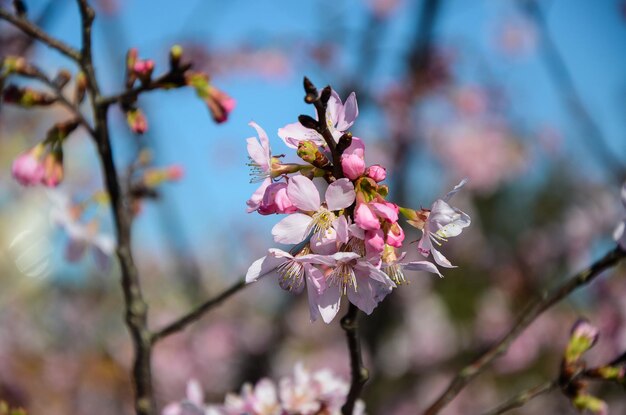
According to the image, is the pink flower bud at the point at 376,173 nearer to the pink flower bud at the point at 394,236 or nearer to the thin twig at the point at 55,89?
the pink flower bud at the point at 394,236

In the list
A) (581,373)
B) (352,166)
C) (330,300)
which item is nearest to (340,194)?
(352,166)

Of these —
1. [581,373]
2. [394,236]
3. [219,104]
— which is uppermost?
[219,104]

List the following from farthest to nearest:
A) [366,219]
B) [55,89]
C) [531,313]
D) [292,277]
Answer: [55,89] → [531,313] → [292,277] → [366,219]

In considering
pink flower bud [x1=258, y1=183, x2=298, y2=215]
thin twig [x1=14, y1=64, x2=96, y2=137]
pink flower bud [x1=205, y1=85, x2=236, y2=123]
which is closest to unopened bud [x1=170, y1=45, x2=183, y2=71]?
pink flower bud [x1=205, y1=85, x2=236, y2=123]

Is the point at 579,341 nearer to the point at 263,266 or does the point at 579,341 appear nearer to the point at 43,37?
the point at 263,266

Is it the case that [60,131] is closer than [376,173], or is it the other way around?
[376,173]

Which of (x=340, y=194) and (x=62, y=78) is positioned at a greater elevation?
(x=62, y=78)

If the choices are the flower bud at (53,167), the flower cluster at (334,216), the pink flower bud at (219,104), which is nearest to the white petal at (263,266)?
the flower cluster at (334,216)

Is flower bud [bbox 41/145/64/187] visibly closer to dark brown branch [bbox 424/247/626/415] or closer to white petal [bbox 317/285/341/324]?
white petal [bbox 317/285/341/324]
